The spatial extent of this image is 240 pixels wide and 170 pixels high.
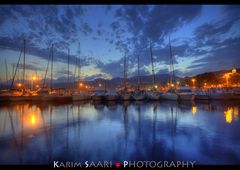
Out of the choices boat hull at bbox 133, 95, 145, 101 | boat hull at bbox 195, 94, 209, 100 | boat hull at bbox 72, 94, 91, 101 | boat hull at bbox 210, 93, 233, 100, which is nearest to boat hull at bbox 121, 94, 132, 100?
boat hull at bbox 133, 95, 145, 101

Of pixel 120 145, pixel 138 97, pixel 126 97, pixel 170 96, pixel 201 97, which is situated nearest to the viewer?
pixel 120 145

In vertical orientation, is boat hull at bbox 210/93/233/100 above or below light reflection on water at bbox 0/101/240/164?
above

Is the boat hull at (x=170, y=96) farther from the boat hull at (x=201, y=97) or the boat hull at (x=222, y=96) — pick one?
the boat hull at (x=222, y=96)

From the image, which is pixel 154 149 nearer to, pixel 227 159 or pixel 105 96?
pixel 227 159

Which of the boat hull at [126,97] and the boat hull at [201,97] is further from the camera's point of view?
the boat hull at [126,97]

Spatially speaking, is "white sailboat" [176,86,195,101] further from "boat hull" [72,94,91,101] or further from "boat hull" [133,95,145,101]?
"boat hull" [72,94,91,101]

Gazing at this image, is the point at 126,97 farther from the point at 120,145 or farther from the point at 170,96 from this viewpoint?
the point at 120,145

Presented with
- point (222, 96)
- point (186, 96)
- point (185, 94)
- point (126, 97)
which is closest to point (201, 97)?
point (222, 96)

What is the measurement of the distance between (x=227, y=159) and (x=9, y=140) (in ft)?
31.2

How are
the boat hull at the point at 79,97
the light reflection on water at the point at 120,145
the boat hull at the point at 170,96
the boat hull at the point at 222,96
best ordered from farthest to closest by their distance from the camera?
the boat hull at the point at 79,97 → the boat hull at the point at 170,96 → the boat hull at the point at 222,96 → the light reflection on water at the point at 120,145

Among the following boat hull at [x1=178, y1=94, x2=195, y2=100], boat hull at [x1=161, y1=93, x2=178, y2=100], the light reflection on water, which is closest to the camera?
the light reflection on water

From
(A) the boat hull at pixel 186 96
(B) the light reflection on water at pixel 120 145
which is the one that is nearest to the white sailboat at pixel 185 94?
(A) the boat hull at pixel 186 96

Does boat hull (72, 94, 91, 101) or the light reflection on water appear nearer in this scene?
the light reflection on water

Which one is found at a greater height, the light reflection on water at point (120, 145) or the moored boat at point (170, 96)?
the moored boat at point (170, 96)
